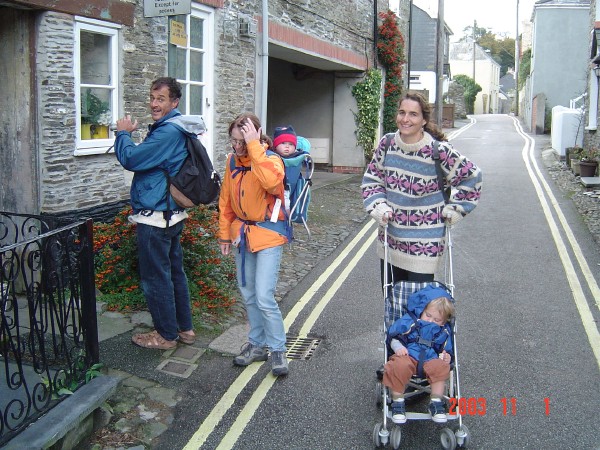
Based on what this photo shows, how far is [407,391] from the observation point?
446 centimetres

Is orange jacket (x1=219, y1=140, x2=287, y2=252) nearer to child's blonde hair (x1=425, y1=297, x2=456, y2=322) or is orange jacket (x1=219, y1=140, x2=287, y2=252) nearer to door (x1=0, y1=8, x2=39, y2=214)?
child's blonde hair (x1=425, y1=297, x2=456, y2=322)

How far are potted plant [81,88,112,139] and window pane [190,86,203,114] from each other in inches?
83.1

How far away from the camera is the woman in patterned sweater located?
4.39 meters

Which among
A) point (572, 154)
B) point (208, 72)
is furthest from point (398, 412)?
point (572, 154)

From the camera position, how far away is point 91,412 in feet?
13.1

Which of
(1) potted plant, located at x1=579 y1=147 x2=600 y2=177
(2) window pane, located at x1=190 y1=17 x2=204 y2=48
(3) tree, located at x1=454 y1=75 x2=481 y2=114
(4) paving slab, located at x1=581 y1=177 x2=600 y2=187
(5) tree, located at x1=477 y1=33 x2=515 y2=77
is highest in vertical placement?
(5) tree, located at x1=477 y1=33 x2=515 y2=77

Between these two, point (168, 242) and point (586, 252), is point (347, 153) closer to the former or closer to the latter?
point (586, 252)

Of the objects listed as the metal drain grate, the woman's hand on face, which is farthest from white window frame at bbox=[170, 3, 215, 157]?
the woman's hand on face

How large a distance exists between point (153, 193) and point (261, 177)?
3.07ft

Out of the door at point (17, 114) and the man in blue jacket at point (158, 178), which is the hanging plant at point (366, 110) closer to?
the door at point (17, 114)

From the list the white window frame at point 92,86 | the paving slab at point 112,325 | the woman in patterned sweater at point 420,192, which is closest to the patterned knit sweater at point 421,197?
the woman in patterned sweater at point 420,192

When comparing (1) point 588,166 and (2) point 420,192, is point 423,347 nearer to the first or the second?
(2) point 420,192

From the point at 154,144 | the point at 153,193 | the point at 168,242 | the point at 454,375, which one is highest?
the point at 154,144

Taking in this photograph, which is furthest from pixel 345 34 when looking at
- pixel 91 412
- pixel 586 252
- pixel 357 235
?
pixel 91 412
